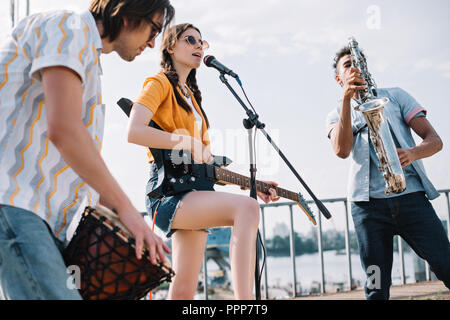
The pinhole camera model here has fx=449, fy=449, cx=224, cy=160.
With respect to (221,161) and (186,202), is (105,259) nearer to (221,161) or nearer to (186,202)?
(186,202)

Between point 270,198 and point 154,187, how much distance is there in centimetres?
109

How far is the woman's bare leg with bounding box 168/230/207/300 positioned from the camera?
8.16 feet

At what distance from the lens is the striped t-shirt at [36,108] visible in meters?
1.29

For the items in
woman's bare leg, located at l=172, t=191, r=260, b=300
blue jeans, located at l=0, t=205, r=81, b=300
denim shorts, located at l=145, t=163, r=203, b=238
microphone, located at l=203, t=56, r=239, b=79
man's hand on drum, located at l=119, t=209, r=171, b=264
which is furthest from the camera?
microphone, located at l=203, t=56, r=239, b=79

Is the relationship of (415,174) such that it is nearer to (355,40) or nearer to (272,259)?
(355,40)

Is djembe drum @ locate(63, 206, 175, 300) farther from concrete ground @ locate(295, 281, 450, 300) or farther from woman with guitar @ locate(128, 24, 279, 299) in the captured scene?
concrete ground @ locate(295, 281, 450, 300)

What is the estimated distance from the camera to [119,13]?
59.0 inches

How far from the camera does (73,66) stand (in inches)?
49.3

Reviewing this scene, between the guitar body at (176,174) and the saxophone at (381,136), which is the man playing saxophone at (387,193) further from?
the guitar body at (176,174)

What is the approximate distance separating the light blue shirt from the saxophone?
69mm

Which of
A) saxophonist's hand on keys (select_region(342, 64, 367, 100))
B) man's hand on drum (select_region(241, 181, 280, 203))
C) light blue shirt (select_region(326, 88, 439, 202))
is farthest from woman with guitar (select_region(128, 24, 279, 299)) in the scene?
light blue shirt (select_region(326, 88, 439, 202))

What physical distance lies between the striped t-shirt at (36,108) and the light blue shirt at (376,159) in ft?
6.98
